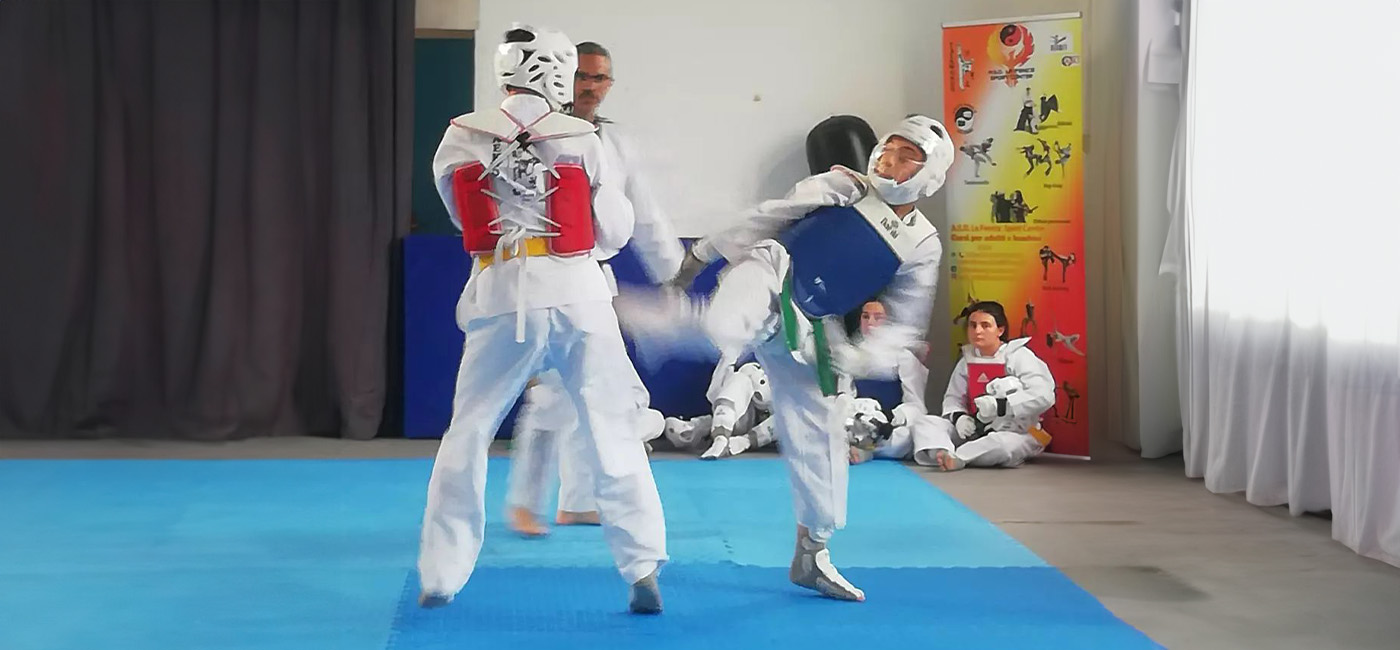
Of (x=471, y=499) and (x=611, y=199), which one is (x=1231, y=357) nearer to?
(x=611, y=199)

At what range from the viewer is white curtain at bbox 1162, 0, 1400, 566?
12.8ft

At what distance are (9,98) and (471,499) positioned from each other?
4.38 m

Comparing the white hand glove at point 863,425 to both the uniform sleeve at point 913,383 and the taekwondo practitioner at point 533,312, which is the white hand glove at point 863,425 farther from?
the taekwondo practitioner at point 533,312

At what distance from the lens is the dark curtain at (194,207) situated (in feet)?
20.5

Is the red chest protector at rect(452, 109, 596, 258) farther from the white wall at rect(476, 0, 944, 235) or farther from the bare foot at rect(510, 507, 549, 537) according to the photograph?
the white wall at rect(476, 0, 944, 235)

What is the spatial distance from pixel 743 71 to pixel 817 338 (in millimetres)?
3545

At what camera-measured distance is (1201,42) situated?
5.30 m

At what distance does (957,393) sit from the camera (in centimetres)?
588

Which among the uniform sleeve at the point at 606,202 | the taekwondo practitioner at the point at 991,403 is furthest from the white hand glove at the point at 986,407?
the uniform sleeve at the point at 606,202

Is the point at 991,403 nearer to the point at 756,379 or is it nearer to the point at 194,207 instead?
the point at 756,379

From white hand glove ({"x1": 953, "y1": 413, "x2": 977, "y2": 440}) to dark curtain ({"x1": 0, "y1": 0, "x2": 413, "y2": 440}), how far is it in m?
2.74

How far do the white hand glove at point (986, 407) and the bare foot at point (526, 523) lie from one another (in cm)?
232

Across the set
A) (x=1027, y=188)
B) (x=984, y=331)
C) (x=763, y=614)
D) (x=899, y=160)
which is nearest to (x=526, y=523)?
(x=763, y=614)

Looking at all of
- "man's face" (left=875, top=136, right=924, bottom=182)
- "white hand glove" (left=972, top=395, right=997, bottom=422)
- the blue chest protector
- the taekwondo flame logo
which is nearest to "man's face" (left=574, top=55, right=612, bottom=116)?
the blue chest protector
